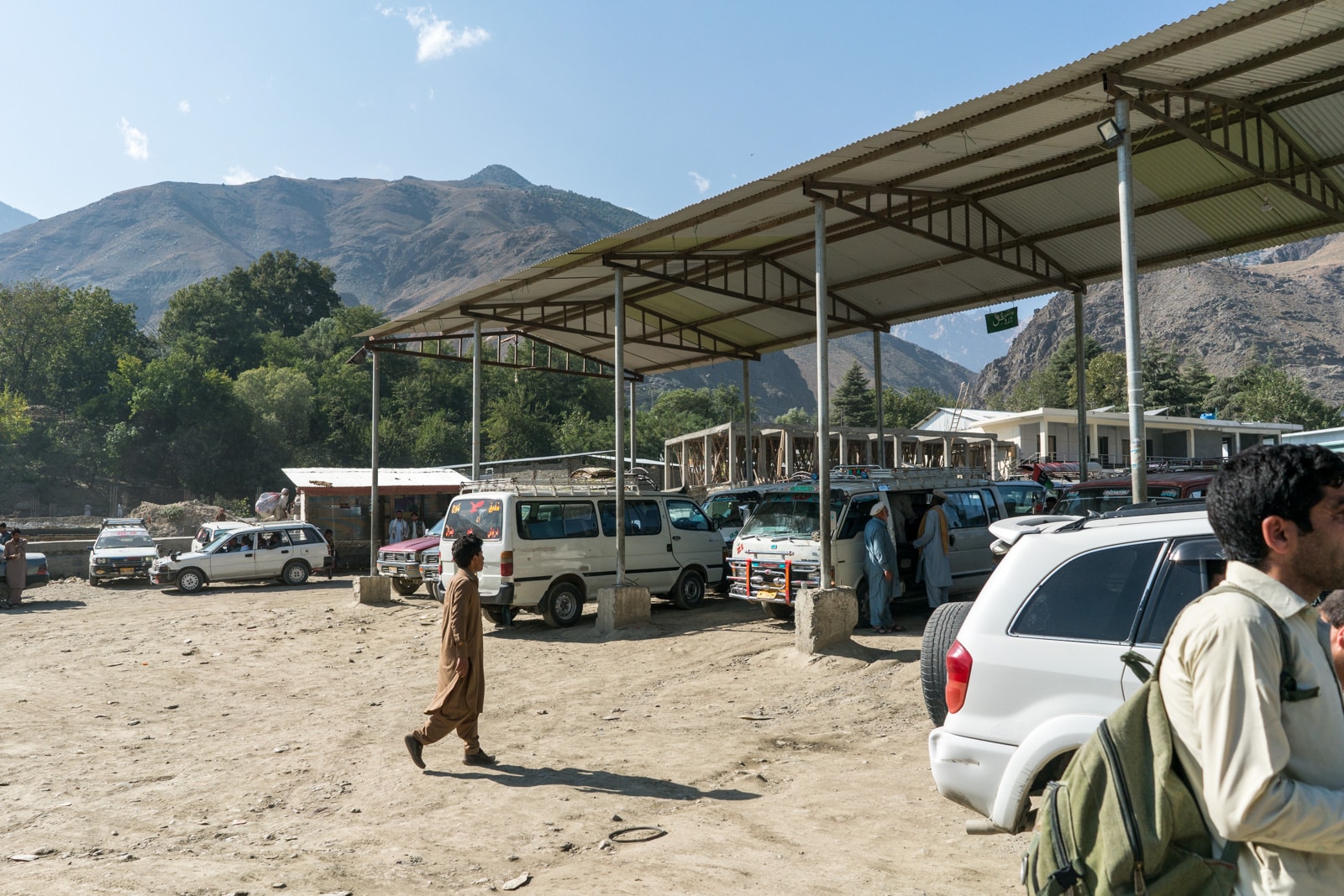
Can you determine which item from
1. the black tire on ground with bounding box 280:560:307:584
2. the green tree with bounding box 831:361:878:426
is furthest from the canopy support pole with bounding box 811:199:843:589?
the green tree with bounding box 831:361:878:426

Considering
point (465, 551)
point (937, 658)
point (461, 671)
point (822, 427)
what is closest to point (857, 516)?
point (822, 427)

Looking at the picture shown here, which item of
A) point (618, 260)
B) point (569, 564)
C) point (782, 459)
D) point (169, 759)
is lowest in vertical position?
point (169, 759)

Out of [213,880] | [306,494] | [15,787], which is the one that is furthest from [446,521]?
[306,494]

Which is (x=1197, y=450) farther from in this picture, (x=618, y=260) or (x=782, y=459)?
(x=618, y=260)

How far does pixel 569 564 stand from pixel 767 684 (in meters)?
5.26

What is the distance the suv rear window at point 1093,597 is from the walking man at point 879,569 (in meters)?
8.37

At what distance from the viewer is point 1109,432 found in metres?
52.2

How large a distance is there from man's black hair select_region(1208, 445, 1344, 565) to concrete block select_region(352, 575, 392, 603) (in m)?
19.3

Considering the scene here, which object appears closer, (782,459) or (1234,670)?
(1234,670)

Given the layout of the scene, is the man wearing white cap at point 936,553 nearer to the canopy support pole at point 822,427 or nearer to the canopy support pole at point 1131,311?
the canopy support pole at point 822,427

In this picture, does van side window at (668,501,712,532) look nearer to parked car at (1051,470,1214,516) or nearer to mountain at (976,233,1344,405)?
parked car at (1051,470,1214,516)

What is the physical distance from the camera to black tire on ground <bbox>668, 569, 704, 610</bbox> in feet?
54.2

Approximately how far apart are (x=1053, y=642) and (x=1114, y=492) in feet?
28.1

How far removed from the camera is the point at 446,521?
51.2 feet
